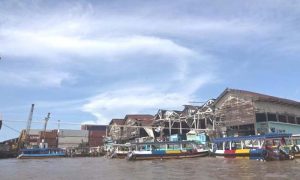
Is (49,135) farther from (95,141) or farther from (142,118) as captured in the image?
(142,118)

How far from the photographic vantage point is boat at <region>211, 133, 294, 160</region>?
41062 mm

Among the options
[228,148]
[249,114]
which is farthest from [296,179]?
[249,114]

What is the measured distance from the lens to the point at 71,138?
123m

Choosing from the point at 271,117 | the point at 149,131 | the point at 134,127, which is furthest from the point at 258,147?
the point at 134,127

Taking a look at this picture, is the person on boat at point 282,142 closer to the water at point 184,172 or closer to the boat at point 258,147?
the boat at point 258,147

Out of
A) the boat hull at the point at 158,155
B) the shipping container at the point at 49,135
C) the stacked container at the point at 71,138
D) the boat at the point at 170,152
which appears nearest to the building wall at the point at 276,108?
the boat at the point at 170,152

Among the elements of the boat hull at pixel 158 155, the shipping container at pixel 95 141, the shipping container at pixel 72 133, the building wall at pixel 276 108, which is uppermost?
the shipping container at pixel 72 133

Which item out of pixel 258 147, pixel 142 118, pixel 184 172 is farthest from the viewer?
pixel 142 118

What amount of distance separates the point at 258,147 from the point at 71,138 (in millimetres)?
86207

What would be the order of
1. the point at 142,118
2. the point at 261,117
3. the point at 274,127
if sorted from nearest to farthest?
the point at 274,127 → the point at 261,117 → the point at 142,118

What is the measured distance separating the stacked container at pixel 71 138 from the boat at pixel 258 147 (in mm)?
71416

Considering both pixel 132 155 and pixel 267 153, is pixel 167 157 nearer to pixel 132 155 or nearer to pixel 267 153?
→ pixel 132 155

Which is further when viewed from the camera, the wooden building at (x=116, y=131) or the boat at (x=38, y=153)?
Answer: the wooden building at (x=116, y=131)

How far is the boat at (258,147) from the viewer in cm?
4106
